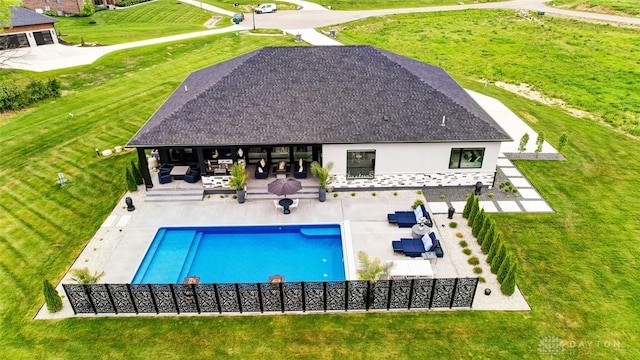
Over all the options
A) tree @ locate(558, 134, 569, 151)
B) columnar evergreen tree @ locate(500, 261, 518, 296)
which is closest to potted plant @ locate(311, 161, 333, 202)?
columnar evergreen tree @ locate(500, 261, 518, 296)

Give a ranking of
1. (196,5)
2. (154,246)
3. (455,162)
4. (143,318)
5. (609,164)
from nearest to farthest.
Answer: (143,318) < (154,246) < (455,162) < (609,164) < (196,5)

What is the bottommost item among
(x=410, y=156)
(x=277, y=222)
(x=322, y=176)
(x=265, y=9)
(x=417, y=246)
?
(x=277, y=222)

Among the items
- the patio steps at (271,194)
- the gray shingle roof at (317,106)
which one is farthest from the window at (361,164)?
the patio steps at (271,194)

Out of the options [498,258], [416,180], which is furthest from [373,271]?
[416,180]

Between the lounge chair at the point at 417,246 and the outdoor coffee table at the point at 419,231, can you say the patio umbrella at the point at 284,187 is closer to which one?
the lounge chair at the point at 417,246

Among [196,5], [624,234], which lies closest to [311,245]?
[624,234]

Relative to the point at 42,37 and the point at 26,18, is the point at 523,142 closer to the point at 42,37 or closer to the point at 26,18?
the point at 42,37

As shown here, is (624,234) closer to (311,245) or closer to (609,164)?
(609,164)
